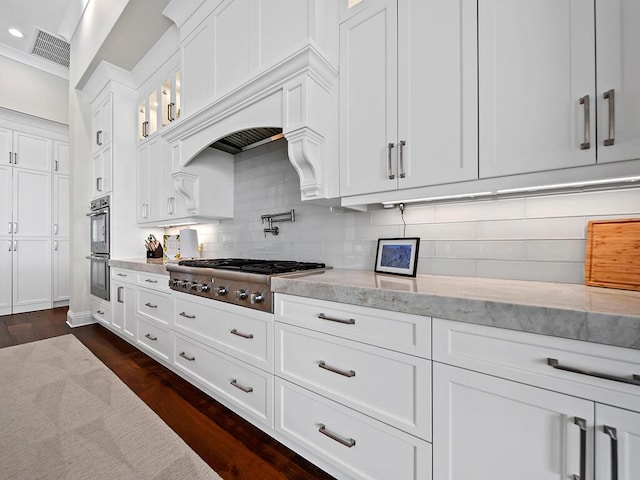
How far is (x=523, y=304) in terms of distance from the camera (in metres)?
0.80

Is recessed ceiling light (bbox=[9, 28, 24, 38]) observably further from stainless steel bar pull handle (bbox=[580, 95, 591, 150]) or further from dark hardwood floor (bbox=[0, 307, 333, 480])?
stainless steel bar pull handle (bbox=[580, 95, 591, 150])

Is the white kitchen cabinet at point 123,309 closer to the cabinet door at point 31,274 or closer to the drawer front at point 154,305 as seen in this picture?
the drawer front at point 154,305

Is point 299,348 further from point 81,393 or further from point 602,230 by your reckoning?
point 81,393

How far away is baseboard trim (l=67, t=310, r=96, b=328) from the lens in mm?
3697

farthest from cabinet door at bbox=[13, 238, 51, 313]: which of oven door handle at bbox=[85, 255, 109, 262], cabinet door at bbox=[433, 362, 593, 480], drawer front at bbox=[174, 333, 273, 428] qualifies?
cabinet door at bbox=[433, 362, 593, 480]

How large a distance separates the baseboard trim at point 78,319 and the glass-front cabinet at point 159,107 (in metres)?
2.48

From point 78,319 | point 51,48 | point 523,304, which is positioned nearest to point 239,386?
point 523,304

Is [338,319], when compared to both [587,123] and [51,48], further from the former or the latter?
[51,48]

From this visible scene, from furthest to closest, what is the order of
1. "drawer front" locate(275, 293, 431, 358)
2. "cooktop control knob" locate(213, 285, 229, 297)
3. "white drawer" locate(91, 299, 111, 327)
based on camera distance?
"white drawer" locate(91, 299, 111, 327) → "cooktop control knob" locate(213, 285, 229, 297) → "drawer front" locate(275, 293, 431, 358)

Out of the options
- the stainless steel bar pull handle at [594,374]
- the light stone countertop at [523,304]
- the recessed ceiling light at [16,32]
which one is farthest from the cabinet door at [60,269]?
the stainless steel bar pull handle at [594,374]

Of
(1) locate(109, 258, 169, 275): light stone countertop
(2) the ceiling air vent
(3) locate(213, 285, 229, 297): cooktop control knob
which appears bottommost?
(3) locate(213, 285, 229, 297): cooktop control knob

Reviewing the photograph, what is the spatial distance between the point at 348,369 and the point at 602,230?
1.17 m

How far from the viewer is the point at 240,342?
1641mm

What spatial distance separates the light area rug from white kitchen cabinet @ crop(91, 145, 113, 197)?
2126 millimetres
